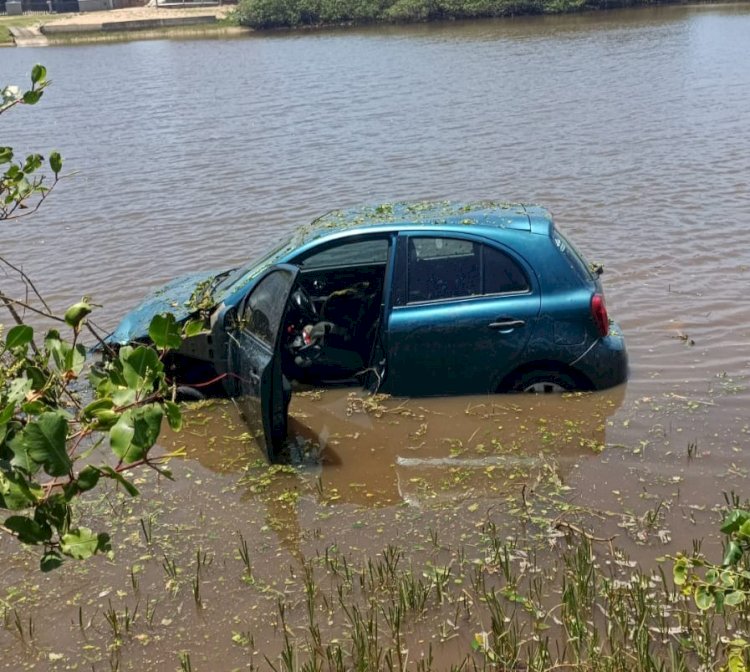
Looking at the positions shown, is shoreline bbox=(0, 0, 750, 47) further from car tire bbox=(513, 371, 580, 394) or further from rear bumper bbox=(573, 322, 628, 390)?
car tire bbox=(513, 371, 580, 394)

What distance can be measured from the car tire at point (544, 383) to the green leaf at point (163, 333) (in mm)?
4713

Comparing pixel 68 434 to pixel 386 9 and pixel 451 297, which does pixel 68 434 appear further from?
pixel 386 9

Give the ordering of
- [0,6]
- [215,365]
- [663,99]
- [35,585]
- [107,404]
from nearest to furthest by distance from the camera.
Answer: [107,404], [35,585], [215,365], [663,99], [0,6]

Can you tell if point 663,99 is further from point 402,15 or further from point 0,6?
point 0,6

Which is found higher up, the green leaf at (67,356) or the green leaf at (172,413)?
the green leaf at (67,356)

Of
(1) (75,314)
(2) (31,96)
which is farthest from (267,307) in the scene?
(1) (75,314)

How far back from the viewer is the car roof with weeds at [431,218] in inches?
281

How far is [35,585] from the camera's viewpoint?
5.38 meters

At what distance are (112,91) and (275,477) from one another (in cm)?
2519

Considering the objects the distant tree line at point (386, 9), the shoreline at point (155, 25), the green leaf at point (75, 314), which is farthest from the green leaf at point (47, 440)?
the distant tree line at point (386, 9)

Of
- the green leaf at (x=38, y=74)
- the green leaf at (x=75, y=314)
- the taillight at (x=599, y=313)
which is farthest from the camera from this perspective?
the taillight at (x=599, y=313)

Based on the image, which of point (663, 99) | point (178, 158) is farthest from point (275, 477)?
point (663, 99)

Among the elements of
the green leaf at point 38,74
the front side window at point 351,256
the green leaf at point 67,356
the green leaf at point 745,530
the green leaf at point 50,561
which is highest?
the green leaf at point 38,74

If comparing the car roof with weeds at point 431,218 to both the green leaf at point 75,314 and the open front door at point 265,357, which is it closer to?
the open front door at point 265,357
